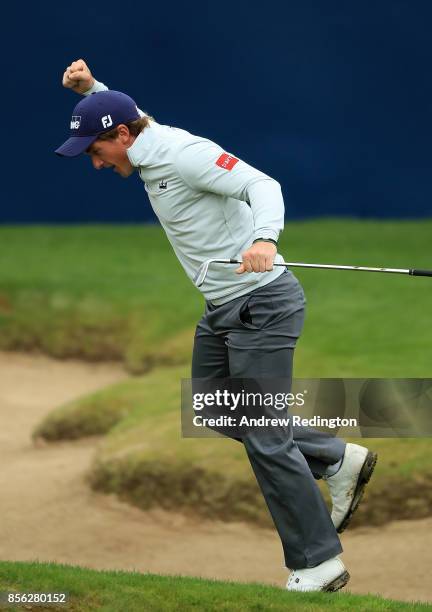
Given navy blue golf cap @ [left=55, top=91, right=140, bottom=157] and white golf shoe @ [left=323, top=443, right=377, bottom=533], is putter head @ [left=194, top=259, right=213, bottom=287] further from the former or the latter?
white golf shoe @ [left=323, top=443, right=377, bottom=533]

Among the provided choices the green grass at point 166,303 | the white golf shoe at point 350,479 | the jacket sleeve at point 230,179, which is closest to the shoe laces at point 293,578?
the white golf shoe at point 350,479

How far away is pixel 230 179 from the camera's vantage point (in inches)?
223

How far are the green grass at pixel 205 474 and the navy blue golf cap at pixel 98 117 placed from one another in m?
3.91

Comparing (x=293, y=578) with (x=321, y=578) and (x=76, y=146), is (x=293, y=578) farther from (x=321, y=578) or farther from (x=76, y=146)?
(x=76, y=146)

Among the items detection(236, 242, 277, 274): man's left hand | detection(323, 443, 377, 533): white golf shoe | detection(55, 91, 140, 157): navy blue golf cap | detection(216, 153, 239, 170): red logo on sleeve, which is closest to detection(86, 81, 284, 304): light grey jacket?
detection(216, 153, 239, 170): red logo on sleeve

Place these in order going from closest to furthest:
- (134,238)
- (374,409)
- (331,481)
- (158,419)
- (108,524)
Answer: (331,481)
(374,409)
(108,524)
(158,419)
(134,238)

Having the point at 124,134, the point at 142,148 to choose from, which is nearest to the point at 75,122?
the point at 124,134

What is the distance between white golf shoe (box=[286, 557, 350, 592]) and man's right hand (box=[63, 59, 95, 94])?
2.73 metres

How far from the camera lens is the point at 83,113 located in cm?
591

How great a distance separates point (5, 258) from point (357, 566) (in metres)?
10.5

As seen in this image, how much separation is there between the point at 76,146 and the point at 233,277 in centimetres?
96

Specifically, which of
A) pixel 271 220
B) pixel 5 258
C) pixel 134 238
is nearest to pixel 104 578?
pixel 271 220

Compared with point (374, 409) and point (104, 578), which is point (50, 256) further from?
point (104, 578)

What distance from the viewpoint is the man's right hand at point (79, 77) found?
6590 mm
